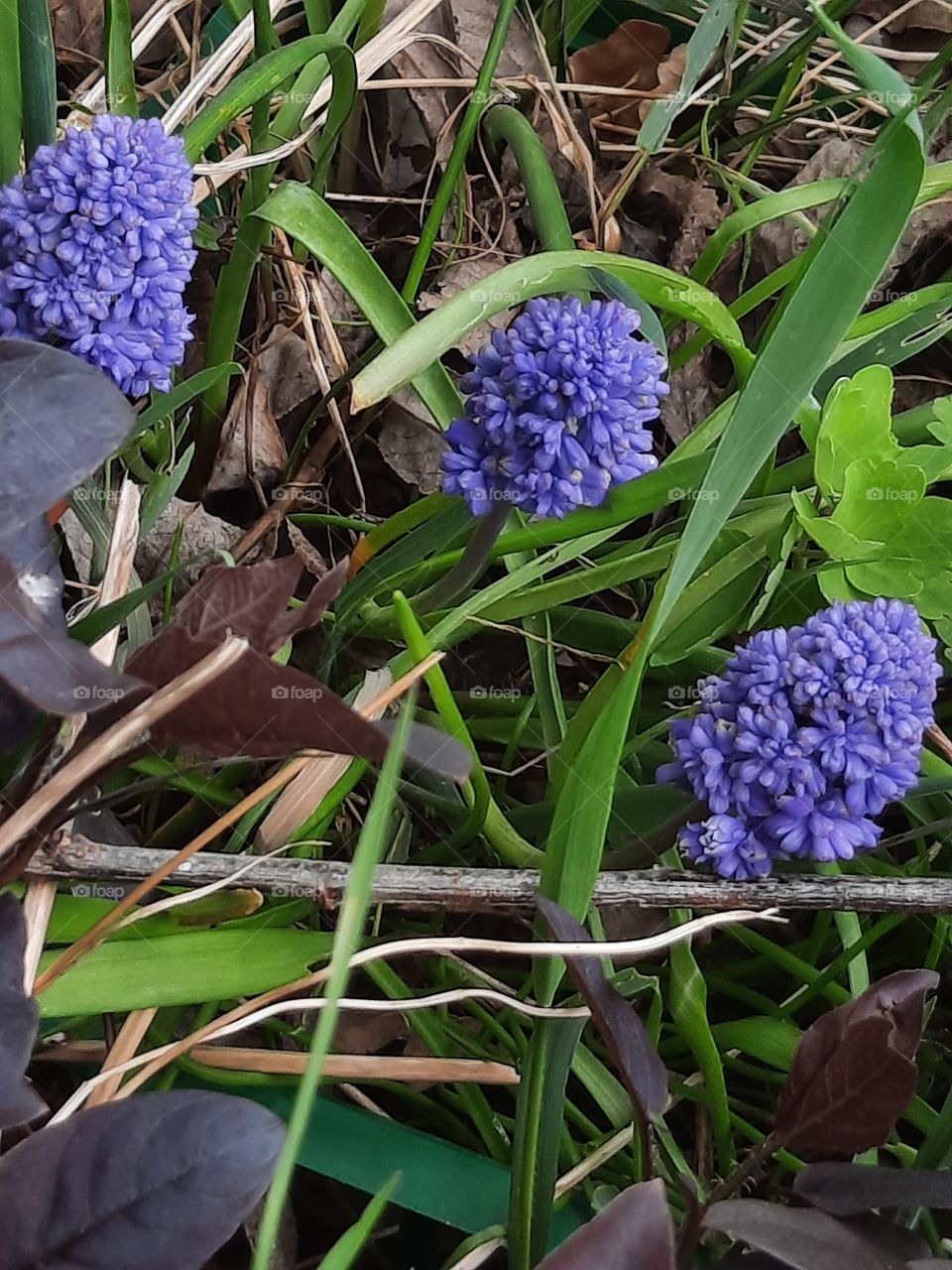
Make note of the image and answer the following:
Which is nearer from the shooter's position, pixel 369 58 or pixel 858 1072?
pixel 858 1072

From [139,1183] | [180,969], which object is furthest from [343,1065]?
[139,1183]

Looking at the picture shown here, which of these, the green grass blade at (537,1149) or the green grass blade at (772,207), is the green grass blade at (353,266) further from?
the green grass blade at (537,1149)

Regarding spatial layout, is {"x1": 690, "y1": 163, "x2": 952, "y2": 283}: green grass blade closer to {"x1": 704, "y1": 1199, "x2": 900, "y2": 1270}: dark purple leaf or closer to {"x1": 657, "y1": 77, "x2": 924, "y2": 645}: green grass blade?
{"x1": 657, "y1": 77, "x2": 924, "y2": 645}: green grass blade

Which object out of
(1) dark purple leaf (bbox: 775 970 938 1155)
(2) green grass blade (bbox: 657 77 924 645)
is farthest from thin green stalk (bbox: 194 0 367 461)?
(1) dark purple leaf (bbox: 775 970 938 1155)

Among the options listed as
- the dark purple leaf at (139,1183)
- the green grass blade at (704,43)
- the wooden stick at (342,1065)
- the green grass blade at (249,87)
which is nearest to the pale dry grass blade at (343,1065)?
the wooden stick at (342,1065)

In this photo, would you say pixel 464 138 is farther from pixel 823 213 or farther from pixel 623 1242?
pixel 623 1242
